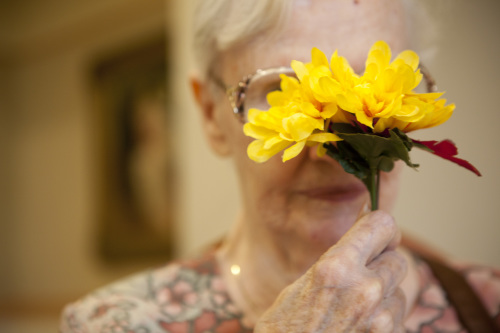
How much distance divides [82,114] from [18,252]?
1.41 m

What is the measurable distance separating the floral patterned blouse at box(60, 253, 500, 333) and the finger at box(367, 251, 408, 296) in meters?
0.34

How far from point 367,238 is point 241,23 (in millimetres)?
447

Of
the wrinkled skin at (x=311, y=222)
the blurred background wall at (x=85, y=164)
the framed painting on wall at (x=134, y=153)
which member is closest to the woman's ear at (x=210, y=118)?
the wrinkled skin at (x=311, y=222)

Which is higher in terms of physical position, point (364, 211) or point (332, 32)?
Answer: point (332, 32)

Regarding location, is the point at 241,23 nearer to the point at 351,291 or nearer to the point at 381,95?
the point at 381,95

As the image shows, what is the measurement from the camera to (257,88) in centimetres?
91

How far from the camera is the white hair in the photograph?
2.89 ft

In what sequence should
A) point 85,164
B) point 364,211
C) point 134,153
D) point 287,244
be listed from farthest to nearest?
point 85,164
point 134,153
point 287,244
point 364,211

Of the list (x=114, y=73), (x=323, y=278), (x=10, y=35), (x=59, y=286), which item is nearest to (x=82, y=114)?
(x=114, y=73)

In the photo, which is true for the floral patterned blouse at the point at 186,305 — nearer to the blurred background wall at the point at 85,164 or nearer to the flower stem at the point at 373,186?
the flower stem at the point at 373,186

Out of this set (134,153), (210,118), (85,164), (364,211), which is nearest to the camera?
(364,211)

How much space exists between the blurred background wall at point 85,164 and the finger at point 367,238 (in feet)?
3.02

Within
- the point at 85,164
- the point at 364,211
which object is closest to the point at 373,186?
the point at 364,211

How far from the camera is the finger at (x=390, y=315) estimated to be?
656 mm
